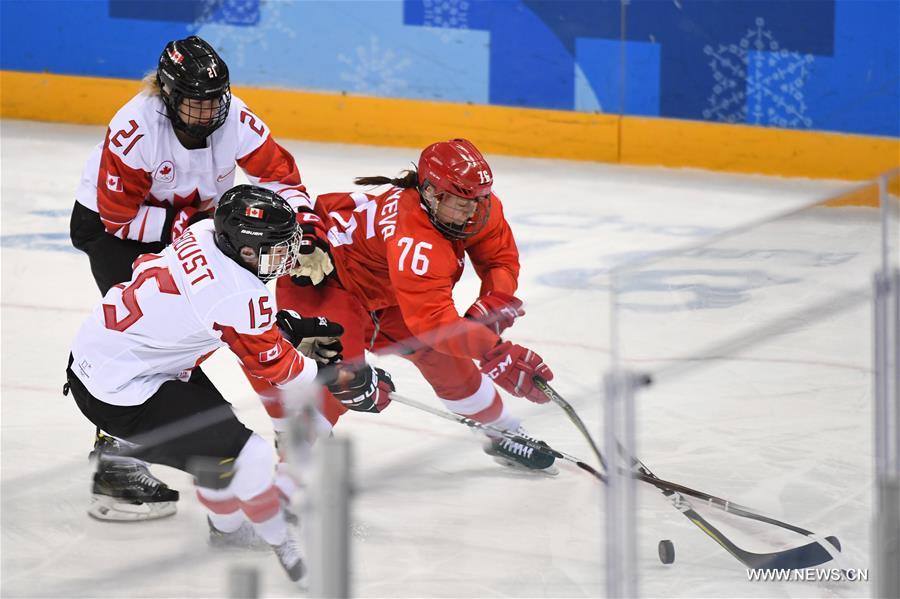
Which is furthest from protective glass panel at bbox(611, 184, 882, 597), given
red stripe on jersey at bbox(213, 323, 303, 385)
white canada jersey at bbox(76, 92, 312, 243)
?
white canada jersey at bbox(76, 92, 312, 243)

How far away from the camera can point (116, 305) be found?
2.93 meters

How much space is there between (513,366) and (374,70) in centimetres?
520

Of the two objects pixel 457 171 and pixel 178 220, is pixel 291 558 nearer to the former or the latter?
pixel 457 171

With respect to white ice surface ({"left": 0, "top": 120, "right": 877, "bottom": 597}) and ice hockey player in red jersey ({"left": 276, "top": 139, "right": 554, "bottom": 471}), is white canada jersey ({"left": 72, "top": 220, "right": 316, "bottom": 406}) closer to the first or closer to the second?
white ice surface ({"left": 0, "top": 120, "right": 877, "bottom": 597})

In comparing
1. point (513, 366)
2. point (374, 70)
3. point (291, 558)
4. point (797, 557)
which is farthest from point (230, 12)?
point (291, 558)

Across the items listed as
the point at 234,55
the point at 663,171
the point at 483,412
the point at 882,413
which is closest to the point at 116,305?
the point at 483,412

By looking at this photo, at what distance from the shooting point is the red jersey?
3.19 m

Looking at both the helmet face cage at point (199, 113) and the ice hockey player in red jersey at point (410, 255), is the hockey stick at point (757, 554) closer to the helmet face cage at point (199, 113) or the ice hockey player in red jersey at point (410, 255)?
the ice hockey player in red jersey at point (410, 255)

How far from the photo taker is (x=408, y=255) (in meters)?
3.21

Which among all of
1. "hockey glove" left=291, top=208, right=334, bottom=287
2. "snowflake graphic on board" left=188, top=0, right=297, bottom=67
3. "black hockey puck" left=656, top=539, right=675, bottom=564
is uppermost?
"snowflake graphic on board" left=188, top=0, right=297, bottom=67

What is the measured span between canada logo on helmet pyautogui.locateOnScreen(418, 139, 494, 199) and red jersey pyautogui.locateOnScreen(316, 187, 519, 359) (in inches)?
4.1

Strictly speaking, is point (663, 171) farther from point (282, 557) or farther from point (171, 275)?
point (282, 557)

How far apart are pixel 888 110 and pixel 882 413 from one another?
15.1 ft

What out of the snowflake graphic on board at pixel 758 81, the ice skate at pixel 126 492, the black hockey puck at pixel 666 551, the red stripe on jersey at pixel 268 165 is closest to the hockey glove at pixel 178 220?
the red stripe on jersey at pixel 268 165
